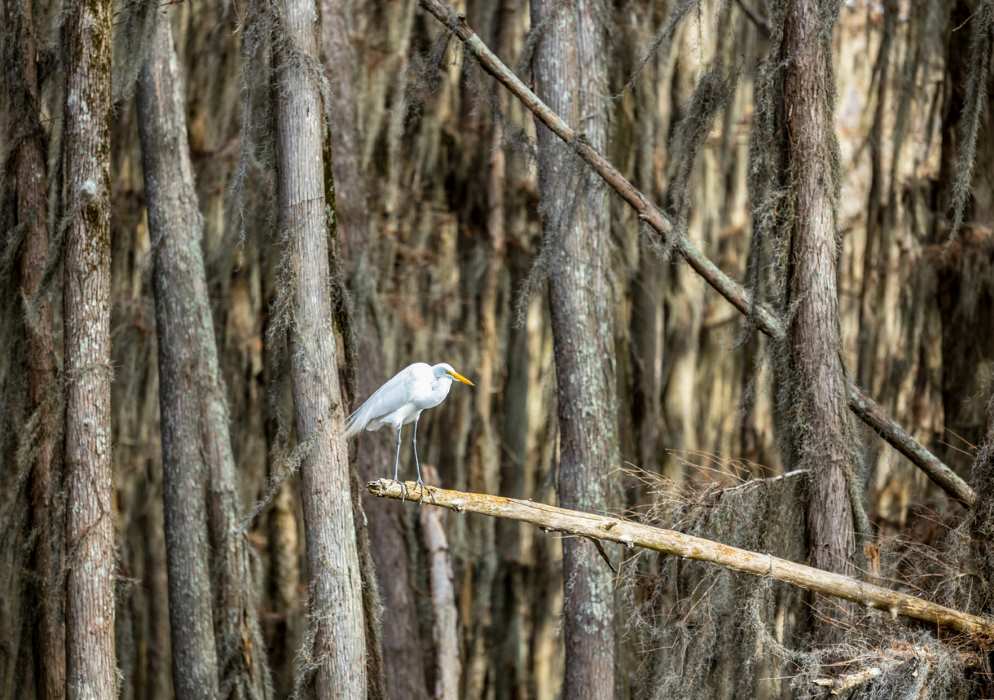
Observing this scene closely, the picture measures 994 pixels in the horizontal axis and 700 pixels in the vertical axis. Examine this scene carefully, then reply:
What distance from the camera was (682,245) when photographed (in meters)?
6.87

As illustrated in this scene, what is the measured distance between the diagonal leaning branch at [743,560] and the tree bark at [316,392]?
30.5 inches

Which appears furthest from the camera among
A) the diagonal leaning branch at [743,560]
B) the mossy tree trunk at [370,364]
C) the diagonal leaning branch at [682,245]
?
the mossy tree trunk at [370,364]

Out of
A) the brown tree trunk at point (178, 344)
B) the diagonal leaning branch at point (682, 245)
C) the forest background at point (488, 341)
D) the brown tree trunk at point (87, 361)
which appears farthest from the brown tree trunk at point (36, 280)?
the diagonal leaning branch at point (682, 245)

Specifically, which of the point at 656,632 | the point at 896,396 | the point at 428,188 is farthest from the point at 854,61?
the point at 656,632

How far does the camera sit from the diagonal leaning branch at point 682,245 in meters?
6.77

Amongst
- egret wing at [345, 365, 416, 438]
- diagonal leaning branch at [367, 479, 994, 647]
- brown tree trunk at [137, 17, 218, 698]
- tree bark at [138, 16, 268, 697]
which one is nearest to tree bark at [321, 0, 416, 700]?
tree bark at [138, 16, 268, 697]

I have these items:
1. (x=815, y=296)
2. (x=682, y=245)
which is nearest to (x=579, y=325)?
(x=682, y=245)

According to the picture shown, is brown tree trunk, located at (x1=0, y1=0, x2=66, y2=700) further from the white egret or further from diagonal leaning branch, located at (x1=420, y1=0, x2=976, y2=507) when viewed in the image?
diagonal leaning branch, located at (x1=420, y1=0, x2=976, y2=507)

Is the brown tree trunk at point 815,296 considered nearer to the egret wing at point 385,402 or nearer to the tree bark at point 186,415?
the egret wing at point 385,402

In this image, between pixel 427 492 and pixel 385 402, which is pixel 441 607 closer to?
pixel 385 402

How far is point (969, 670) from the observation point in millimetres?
5969

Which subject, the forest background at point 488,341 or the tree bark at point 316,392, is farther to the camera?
the forest background at point 488,341

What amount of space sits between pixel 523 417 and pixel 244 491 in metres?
2.90

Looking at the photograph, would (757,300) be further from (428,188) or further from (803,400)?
(428,188)
